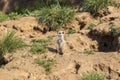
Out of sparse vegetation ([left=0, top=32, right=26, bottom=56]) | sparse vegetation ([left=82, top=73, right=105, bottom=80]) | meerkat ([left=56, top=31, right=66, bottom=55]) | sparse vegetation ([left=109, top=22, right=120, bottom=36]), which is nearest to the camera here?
sparse vegetation ([left=82, top=73, right=105, bottom=80])

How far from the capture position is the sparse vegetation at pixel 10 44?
961 cm

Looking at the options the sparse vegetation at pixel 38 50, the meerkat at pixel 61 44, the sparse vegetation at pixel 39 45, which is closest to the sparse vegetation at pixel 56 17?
the sparse vegetation at pixel 39 45

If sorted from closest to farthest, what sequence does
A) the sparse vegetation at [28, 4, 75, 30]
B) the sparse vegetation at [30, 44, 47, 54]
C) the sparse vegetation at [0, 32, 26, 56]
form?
the sparse vegetation at [30, 44, 47, 54] < the sparse vegetation at [0, 32, 26, 56] < the sparse vegetation at [28, 4, 75, 30]

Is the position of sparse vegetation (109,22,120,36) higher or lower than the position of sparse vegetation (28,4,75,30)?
lower

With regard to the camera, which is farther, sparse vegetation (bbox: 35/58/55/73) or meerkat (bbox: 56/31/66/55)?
meerkat (bbox: 56/31/66/55)

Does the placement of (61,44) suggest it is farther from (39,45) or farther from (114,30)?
(114,30)

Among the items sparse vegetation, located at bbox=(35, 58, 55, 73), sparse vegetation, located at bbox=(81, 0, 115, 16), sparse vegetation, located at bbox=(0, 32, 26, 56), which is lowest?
sparse vegetation, located at bbox=(35, 58, 55, 73)

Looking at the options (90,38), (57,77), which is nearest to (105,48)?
(90,38)

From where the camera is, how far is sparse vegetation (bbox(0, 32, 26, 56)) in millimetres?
9609

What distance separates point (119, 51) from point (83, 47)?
48.2 inches

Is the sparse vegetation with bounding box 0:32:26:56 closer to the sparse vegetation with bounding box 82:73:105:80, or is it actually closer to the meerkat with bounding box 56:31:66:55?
the meerkat with bounding box 56:31:66:55

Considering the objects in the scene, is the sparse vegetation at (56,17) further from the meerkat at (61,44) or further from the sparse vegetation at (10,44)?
the meerkat at (61,44)

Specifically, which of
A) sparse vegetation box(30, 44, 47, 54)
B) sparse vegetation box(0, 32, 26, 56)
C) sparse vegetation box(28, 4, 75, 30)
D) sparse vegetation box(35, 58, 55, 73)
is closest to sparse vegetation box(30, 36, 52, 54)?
sparse vegetation box(30, 44, 47, 54)

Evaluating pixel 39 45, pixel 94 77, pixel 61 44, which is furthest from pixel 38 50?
pixel 94 77
